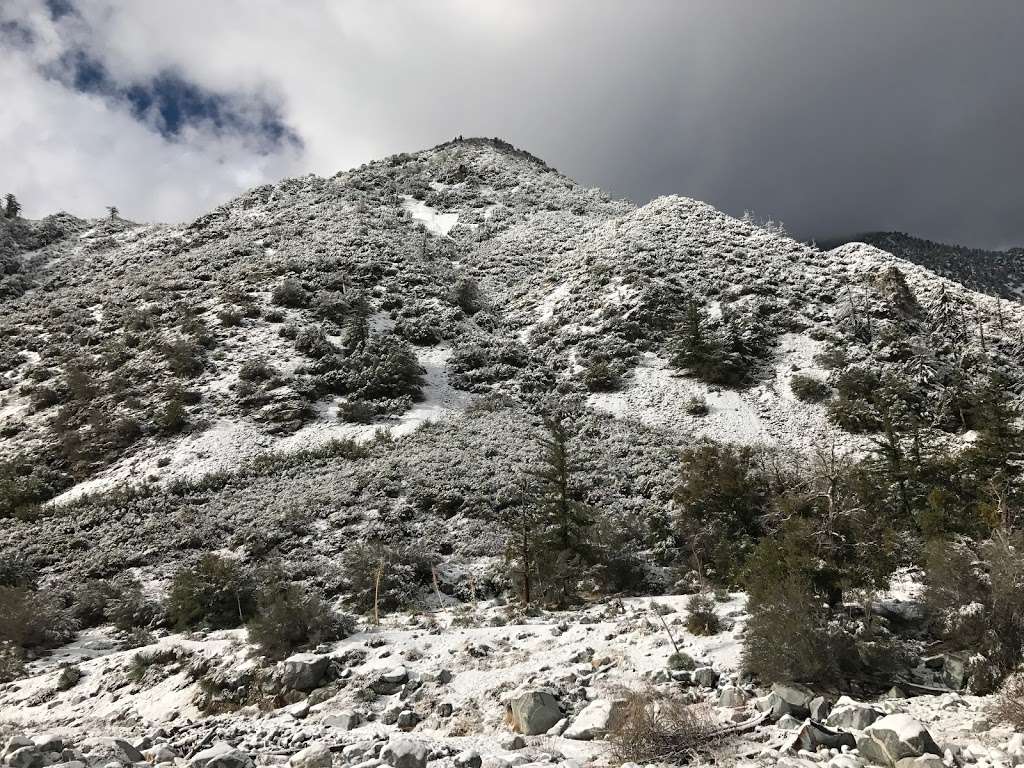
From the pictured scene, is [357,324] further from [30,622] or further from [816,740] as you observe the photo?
[816,740]

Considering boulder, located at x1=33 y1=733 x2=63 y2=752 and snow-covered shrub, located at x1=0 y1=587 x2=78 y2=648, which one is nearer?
Result: boulder, located at x1=33 y1=733 x2=63 y2=752

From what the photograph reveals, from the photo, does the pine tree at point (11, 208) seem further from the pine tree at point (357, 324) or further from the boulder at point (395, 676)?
the boulder at point (395, 676)

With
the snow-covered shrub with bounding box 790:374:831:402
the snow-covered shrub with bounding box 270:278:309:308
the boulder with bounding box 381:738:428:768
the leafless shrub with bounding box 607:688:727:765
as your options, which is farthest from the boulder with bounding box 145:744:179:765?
the snow-covered shrub with bounding box 270:278:309:308

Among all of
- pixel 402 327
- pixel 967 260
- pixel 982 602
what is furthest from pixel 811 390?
pixel 967 260

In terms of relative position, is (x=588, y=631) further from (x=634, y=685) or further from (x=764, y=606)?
(x=764, y=606)

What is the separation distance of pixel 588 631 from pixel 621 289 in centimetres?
3828

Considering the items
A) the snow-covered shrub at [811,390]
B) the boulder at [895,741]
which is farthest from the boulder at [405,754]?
the snow-covered shrub at [811,390]

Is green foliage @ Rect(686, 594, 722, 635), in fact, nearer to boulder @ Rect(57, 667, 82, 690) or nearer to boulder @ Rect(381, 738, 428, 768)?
boulder @ Rect(381, 738, 428, 768)

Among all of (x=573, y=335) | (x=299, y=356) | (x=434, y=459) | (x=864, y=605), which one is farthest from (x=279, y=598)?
(x=573, y=335)

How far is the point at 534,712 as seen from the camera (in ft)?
26.8

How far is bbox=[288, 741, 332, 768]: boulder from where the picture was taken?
24.7 feet

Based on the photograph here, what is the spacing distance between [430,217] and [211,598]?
62475 mm

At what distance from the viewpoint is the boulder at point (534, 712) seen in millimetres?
8086

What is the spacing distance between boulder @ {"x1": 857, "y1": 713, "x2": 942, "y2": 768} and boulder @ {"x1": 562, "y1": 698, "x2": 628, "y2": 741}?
2873mm
